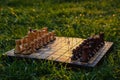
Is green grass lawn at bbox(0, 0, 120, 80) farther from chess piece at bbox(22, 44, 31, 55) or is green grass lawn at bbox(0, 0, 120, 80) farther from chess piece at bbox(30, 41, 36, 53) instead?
chess piece at bbox(30, 41, 36, 53)

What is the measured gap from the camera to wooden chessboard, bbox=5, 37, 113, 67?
7.27 m

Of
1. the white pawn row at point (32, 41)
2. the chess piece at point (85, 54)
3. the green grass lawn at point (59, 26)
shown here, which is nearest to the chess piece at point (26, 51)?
the white pawn row at point (32, 41)

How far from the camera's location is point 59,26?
11.6 metres

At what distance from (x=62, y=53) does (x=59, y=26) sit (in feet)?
12.7

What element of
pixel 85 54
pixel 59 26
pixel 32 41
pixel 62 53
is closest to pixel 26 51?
pixel 32 41

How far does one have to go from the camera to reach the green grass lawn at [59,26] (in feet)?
23.0

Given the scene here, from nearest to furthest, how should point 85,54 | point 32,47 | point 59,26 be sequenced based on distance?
point 85,54 → point 32,47 → point 59,26

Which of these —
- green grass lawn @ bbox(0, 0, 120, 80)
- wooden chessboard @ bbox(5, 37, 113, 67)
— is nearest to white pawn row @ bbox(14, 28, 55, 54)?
wooden chessboard @ bbox(5, 37, 113, 67)

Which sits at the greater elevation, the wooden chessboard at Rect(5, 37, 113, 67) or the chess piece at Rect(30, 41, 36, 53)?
the chess piece at Rect(30, 41, 36, 53)

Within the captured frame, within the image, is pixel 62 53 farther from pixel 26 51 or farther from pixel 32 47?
pixel 26 51

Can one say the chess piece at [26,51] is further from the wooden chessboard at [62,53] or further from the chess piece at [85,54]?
the chess piece at [85,54]

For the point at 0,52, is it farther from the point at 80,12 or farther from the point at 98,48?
the point at 80,12

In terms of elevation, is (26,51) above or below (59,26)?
above

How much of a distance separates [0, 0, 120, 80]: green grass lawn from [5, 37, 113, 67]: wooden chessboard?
5.9 inches
